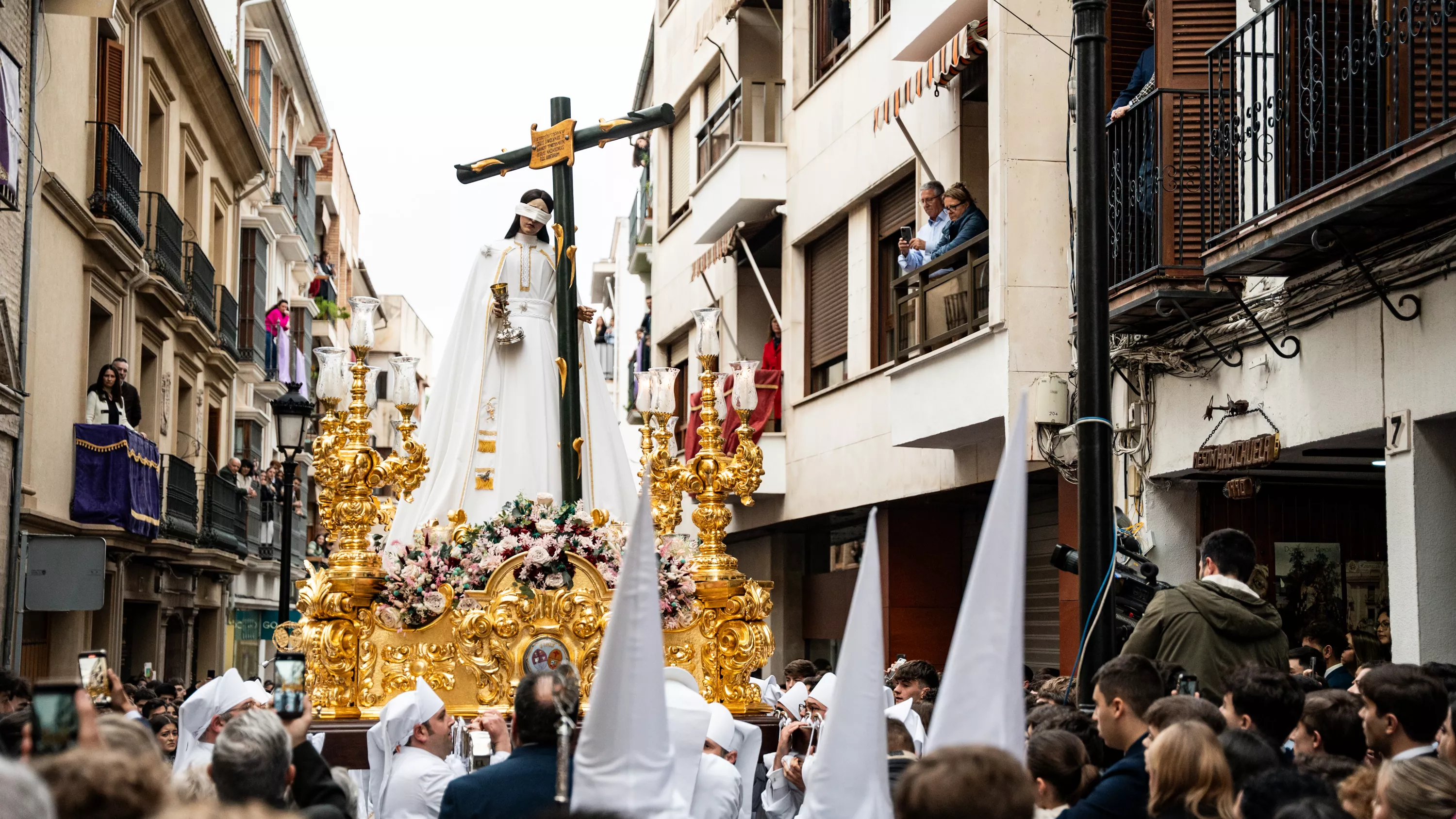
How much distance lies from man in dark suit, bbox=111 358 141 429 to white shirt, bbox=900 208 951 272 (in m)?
8.55

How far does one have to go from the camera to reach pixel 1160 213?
11.3m

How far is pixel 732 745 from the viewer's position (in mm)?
8133

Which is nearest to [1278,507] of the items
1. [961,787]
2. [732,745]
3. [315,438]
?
[732,745]

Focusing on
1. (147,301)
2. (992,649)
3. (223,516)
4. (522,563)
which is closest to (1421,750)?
(992,649)

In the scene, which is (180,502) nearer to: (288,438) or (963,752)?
(288,438)

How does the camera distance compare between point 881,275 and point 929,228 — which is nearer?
point 929,228

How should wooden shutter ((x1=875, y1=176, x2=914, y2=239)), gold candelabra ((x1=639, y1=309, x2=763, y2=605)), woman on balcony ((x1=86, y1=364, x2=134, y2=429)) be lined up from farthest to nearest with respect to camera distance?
woman on balcony ((x1=86, y1=364, x2=134, y2=429)) → wooden shutter ((x1=875, y1=176, x2=914, y2=239)) → gold candelabra ((x1=639, y1=309, x2=763, y2=605))

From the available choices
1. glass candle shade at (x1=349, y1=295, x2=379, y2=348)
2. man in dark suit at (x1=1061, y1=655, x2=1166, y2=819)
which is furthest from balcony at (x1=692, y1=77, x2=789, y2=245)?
man in dark suit at (x1=1061, y1=655, x2=1166, y2=819)

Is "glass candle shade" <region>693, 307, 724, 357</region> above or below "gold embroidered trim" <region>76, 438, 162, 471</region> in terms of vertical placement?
above

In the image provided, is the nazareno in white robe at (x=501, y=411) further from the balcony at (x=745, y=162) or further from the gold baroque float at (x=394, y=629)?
the balcony at (x=745, y=162)

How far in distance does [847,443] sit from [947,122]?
3.96 meters

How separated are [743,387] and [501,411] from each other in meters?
1.89

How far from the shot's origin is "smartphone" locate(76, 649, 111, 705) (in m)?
5.41

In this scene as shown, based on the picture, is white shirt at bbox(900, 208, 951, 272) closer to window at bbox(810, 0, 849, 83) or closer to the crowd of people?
window at bbox(810, 0, 849, 83)
